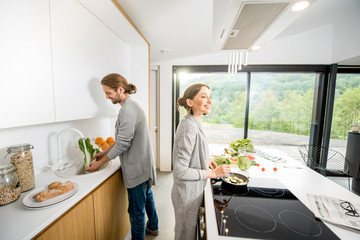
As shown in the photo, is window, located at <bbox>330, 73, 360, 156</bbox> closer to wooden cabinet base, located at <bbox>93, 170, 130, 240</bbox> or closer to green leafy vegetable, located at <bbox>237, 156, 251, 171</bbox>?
green leafy vegetable, located at <bbox>237, 156, 251, 171</bbox>

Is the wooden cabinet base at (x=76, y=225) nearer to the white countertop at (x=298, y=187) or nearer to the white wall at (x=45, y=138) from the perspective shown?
the white wall at (x=45, y=138)

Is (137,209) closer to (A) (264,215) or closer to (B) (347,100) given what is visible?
(A) (264,215)

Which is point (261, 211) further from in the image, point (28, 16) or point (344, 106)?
point (344, 106)

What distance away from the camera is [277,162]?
1.62 meters

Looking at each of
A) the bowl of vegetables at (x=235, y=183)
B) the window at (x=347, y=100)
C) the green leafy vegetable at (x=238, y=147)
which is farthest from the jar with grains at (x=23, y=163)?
the window at (x=347, y=100)

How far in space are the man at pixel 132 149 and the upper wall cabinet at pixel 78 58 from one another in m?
0.17

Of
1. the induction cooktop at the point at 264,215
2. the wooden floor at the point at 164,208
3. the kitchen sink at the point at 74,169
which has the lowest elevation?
the wooden floor at the point at 164,208

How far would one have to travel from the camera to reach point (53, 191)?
92cm

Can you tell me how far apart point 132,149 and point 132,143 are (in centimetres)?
5

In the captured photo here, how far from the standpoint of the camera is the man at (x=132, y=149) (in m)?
1.27

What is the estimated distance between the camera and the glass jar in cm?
82

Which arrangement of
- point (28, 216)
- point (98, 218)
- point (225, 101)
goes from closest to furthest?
point (28, 216) < point (98, 218) < point (225, 101)

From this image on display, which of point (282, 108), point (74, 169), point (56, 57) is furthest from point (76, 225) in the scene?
point (282, 108)

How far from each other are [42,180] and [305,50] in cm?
397
